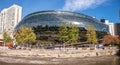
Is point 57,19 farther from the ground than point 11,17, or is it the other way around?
point 11,17

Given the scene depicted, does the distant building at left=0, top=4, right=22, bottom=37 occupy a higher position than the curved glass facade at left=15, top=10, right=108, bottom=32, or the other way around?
the distant building at left=0, top=4, right=22, bottom=37

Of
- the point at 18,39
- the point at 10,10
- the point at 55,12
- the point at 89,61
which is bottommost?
the point at 89,61

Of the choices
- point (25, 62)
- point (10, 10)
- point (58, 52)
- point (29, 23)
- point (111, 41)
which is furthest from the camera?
Answer: point (10, 10)

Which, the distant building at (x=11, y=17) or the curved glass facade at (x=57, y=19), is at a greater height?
the distant building at (x=11, y=17)

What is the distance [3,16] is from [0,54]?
523 feet

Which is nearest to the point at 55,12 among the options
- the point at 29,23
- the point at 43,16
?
the point at 43,16

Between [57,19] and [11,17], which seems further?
[11,17]

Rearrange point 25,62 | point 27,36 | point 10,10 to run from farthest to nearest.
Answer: point 10,10, point 27,36, point 25,62

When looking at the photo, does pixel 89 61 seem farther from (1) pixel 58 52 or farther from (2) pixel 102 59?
(1) pixel 58 52

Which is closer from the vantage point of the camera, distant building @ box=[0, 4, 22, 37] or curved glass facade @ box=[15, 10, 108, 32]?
curved glass facade @ box=[15, 10, 108, 32]

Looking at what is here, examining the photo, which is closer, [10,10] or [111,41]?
[111,41]

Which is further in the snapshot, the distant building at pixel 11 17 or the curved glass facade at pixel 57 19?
the distant building at pixel 11 17

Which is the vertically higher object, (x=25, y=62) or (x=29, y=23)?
(x=29, y=23)

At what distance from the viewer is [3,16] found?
191500 millimetres
